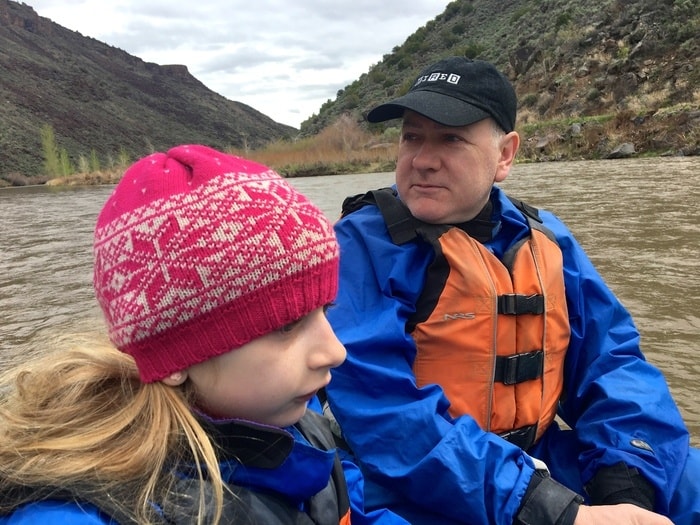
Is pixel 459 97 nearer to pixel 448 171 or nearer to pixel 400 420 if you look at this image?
pixel 448 171

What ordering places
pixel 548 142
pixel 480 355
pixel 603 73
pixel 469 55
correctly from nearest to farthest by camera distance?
pixel 480 355 → pixel 548 142 → pixel 603 73 → pixel 469 55

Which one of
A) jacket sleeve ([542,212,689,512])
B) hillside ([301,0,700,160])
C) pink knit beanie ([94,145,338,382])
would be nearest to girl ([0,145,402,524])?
pink knit beanie ([94,145,338,382])

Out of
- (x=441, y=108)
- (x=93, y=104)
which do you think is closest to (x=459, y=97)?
(x=441, y=108)

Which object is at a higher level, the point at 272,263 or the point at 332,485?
the point at 272,263

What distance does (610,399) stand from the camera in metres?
1.48

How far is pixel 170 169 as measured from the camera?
2.88 feet

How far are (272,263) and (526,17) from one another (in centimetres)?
3477

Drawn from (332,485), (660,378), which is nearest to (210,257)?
(332,485)

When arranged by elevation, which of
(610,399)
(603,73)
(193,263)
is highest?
(603,73)

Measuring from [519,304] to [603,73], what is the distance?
20.2 meters

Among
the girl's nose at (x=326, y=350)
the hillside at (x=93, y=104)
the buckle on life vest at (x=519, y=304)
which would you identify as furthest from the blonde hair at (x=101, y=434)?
the hillside at (x=93, y=104)

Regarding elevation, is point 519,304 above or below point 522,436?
above

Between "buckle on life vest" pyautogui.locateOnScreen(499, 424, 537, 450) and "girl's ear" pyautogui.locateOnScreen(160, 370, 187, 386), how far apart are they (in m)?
0.90

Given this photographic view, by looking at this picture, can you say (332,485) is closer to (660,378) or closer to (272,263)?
(272,263)
